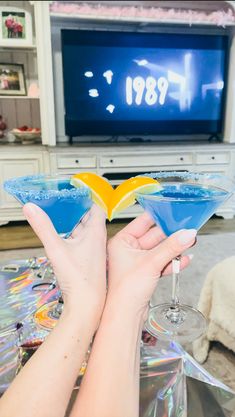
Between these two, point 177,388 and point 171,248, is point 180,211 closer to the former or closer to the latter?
point 171,248

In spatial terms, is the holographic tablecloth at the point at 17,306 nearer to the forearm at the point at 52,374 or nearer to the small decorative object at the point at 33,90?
the forearm at the point at 52,374

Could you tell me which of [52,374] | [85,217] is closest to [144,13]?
[85,217]

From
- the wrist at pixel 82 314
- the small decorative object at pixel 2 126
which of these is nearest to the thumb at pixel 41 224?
the wrist at pixel 82 314

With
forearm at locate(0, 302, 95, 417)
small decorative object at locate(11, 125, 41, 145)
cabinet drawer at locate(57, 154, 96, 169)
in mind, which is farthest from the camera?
small decorative object at locate(11, 125, 41, 145)

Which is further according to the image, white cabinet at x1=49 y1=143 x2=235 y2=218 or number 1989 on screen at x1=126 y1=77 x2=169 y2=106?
number 1989 on screen at x1=126 y1=77 x2=169 y2=106

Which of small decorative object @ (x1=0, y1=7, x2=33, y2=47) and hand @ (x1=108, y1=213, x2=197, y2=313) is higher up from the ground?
small decorative object @ (x1=0, y1=7, x2=33, y2=47)

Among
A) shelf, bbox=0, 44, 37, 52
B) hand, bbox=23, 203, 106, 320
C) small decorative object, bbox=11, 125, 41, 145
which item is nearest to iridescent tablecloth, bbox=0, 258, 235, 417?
hand, bbox=23, 203, 106, 320

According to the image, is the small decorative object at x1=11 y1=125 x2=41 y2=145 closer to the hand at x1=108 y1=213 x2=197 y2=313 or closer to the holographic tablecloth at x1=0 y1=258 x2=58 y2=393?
the holographic tablecloth at x1=0 y1=258 x2=58 y2=393
